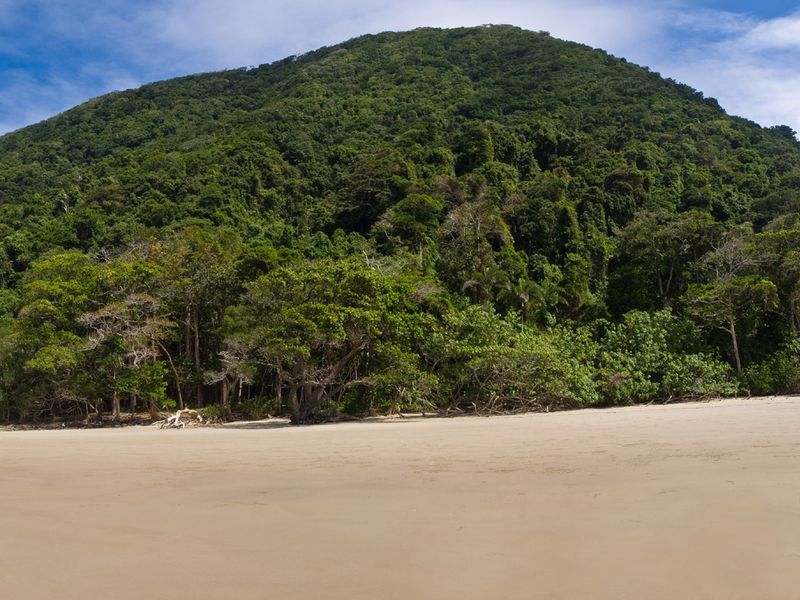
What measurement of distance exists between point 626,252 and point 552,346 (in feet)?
66.2

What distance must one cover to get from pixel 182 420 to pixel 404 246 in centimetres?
2257

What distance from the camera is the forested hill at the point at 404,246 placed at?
68.2 feet

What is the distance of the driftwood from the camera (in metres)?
21.6

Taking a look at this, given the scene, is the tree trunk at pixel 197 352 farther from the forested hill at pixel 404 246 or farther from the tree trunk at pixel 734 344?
the tree trunk at pixel 734 344

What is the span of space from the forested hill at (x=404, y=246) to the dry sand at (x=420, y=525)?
34.8 ft

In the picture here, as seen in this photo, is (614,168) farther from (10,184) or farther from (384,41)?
(384,41)

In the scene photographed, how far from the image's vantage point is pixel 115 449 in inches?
477

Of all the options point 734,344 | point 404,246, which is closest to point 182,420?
point 734,344

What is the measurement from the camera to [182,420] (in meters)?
22.2

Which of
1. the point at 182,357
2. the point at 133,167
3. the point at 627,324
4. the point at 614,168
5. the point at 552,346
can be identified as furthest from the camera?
the point at 133,167

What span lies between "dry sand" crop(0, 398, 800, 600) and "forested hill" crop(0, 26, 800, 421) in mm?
10604

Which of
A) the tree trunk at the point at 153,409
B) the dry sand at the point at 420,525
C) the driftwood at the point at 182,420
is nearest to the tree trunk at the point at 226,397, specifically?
the driftwood at the point at 182,420

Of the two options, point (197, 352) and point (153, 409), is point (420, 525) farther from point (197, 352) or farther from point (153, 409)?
point (197, 352)

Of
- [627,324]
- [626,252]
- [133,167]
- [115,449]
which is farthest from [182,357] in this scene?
[133,167]
